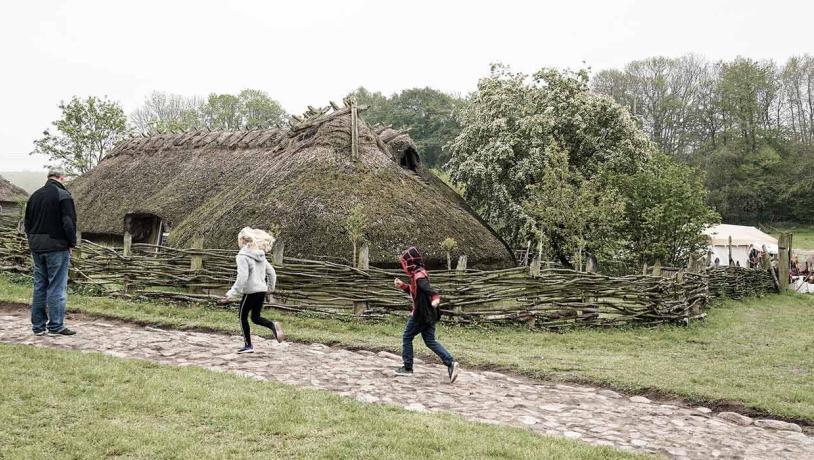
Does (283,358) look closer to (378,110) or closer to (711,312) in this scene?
(711,312)

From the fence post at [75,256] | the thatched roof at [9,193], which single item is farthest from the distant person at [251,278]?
the thatched roof at [9,193]

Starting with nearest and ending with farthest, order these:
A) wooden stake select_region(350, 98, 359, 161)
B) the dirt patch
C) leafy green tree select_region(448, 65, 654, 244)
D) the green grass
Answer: the green grass, the dirt patch, wooden stake select_region(350, 98, 359, 161), leafy green tree select_region(448, 65, 654, 244)

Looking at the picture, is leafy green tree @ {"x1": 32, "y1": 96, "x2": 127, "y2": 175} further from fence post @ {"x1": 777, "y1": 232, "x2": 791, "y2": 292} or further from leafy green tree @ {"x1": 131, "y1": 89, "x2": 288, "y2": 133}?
fence post @ {"x1": 777, "y1": 232, "x2": 791, "y2": 292}

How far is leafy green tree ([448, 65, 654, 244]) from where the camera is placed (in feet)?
57.9

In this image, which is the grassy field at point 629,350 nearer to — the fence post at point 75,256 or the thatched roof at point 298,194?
the fence post at point 75,256

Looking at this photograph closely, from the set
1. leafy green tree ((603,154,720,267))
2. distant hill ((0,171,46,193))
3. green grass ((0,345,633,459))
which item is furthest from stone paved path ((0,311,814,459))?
distant hill ((0,171,46,193))

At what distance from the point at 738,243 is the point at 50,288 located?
949 inches

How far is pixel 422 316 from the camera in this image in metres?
5.65

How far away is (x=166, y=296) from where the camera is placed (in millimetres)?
9578

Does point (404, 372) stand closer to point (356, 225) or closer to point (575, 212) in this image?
point (356, 225)

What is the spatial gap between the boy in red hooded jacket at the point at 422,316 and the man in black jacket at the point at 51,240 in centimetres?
352

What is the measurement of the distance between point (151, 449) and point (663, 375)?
506 cm

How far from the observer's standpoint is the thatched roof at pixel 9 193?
2927cm

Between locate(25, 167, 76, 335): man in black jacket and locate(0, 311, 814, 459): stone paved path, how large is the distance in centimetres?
37
